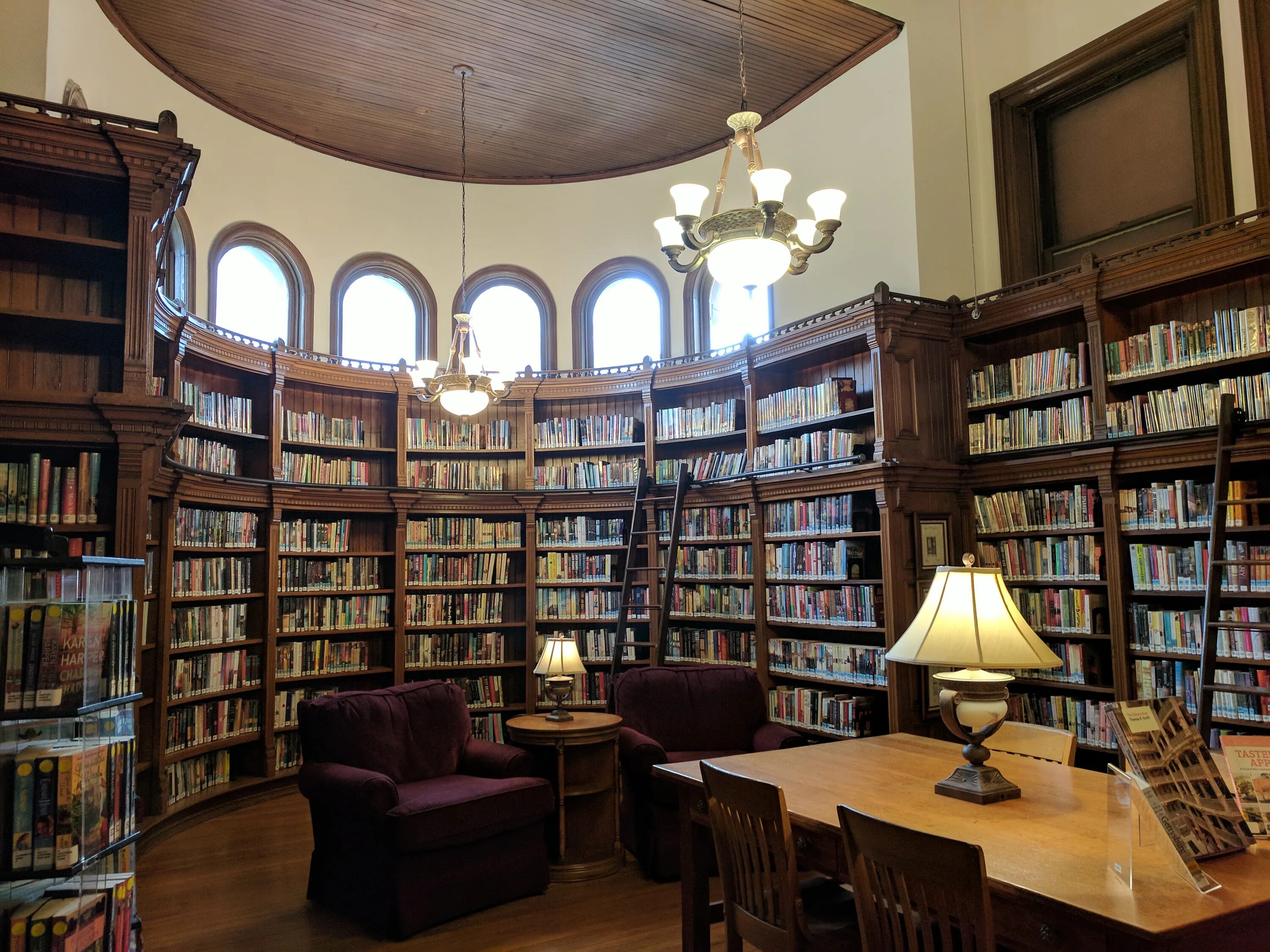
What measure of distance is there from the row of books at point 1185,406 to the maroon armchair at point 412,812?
3724 millimetres

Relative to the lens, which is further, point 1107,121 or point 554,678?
point 1107,121

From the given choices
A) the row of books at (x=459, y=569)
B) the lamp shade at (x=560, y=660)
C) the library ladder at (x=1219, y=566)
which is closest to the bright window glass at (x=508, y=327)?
the row of books at (x=459, y=569)

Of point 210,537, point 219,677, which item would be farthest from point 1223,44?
point 219,677

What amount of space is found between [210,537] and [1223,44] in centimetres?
704

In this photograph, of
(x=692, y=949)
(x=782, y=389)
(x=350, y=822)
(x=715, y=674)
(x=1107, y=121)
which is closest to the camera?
(x=692, y=949)

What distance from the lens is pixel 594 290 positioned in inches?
321

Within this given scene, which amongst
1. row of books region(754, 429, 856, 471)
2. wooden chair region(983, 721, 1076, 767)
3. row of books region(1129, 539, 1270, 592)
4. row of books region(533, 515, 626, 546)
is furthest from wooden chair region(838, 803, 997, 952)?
row of books region(533, 515, 626, 546)

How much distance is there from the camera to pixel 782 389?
695 centimetres

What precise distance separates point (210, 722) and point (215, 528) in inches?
52.6

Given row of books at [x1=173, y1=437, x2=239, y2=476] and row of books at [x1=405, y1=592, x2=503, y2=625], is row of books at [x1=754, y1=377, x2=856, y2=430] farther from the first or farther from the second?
row of books at [x1=173, y1=437, x2=239, y2=476]

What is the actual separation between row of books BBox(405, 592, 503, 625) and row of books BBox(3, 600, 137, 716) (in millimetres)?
4952

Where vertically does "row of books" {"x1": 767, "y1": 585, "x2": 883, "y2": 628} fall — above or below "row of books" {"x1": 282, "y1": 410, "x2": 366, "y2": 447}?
below

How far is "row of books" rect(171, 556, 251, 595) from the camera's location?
605 centimetres

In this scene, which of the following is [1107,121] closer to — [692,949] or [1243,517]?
[1243,517]
